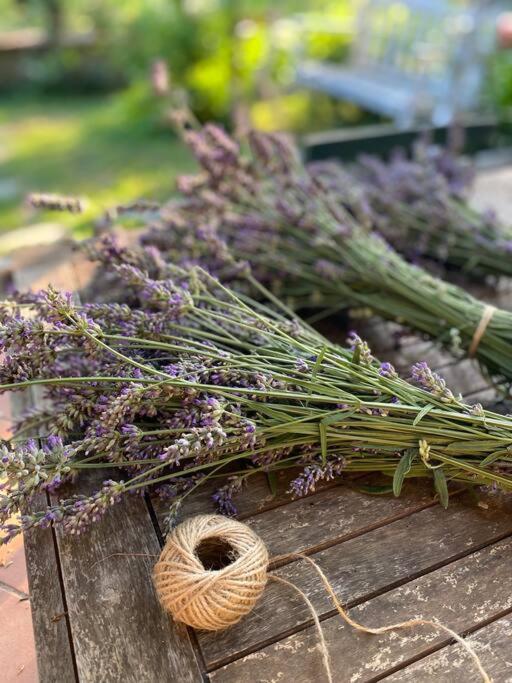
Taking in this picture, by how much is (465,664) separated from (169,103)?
4.54 meters

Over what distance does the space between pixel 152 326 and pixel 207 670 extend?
0.61 meters

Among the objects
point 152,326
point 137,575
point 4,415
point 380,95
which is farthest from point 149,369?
point 380,95

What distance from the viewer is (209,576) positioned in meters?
0.96

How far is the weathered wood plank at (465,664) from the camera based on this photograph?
38.0 inches

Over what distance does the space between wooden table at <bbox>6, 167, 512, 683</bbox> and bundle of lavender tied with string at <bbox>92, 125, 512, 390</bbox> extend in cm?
49

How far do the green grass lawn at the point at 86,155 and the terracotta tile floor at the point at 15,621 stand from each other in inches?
98.6

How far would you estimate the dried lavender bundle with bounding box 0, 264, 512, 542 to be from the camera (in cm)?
108

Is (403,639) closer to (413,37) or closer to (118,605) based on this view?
(118,605)

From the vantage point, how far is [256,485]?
1.30 m

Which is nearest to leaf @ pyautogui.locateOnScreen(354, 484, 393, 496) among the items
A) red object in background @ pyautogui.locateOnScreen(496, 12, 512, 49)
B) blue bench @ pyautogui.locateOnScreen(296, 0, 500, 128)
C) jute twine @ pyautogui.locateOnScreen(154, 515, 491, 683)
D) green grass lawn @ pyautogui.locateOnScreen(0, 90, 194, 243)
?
jute twine @ pyautogui.locateOnScreen(154, 515, 491, 683)

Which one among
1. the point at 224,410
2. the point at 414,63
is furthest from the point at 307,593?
the point at 414,63

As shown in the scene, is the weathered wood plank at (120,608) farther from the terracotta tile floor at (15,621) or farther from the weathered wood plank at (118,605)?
the terracotta tile floor at (15,621)

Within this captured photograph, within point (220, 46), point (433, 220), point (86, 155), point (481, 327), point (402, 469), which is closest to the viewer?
point (402, 469)

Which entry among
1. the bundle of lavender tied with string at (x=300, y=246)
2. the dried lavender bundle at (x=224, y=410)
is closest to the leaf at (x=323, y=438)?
the dried lavender bundle at (x=224, y=410)
